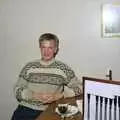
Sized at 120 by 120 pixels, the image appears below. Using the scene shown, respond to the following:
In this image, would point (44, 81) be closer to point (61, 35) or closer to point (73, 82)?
point (73, 82)

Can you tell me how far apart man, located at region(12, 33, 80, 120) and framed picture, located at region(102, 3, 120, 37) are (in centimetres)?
58

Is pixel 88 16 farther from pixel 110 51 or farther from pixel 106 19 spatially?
pixel 110 51

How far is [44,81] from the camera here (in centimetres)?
281

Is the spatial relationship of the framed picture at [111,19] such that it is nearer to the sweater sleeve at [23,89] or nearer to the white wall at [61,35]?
the white wall at [61,35]

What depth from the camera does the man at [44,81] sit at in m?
2.68

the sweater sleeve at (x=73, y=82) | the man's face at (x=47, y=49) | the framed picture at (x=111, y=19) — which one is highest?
the framed picture at (x=111, y=19)

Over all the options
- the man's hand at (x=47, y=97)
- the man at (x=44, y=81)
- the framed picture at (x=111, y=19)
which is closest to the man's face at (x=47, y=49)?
the man at (x=44, y=81)

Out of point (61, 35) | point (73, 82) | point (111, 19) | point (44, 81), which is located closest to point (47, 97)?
point (44, 81)

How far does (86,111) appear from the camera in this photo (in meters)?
1.58

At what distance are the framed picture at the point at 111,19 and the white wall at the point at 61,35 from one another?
0.06 meters

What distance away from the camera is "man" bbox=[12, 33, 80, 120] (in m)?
2.68

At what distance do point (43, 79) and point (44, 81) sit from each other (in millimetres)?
24

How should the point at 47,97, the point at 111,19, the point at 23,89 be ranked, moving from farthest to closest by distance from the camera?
the point at 111,19 < the point at 23,89 < the point at 47,97

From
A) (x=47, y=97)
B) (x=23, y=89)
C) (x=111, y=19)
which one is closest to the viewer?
(x=47, y=97)
